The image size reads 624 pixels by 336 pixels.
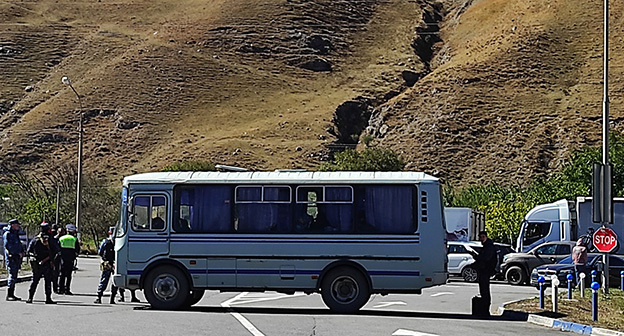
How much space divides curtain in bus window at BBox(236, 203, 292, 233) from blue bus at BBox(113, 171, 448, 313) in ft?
0.07

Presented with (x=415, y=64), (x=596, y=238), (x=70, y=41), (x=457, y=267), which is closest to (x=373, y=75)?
(x=415, y=64)

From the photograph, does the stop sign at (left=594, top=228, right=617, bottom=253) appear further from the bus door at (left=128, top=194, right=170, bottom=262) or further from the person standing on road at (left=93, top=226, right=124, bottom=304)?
the person standing on road at (left=93, top=226, right=124, bottom=304)

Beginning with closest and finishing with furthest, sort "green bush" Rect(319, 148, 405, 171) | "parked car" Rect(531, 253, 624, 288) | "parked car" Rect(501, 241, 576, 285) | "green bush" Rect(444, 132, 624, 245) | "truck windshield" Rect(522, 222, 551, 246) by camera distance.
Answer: "parked car" Rect(531, 253, 624, 288) → "parked car" Rect(501, 241, 576, 285) → "truck windshield" Rect(522, 222, 551, 246) → "green bush" Rect(444, 132, 624, 245) → "green bush" Rect(319, 148, 405, 171)

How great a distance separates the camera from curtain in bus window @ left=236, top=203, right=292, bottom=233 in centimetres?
2066

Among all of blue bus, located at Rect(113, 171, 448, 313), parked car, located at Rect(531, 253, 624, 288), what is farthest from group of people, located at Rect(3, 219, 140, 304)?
parked car, located at Rect(531, 253, 624, 288)

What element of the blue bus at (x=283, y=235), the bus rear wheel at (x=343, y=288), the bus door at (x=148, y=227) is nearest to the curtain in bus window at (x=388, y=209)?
the blue bus at (x=283, y=235)

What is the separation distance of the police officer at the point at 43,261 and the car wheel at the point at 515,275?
60.4ft

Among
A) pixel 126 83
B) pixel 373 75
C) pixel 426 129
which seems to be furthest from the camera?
pixel 373 75

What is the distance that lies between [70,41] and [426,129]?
163 ft

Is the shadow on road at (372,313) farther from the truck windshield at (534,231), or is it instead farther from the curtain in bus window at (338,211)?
the truck windshield at (534,231)

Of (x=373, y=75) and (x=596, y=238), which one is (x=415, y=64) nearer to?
(x=373, y=75)

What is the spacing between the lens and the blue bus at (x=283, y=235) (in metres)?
20.3

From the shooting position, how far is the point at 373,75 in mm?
109125

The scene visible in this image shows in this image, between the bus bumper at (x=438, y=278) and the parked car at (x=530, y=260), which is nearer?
the bus bumper at (x=438, y=278)
